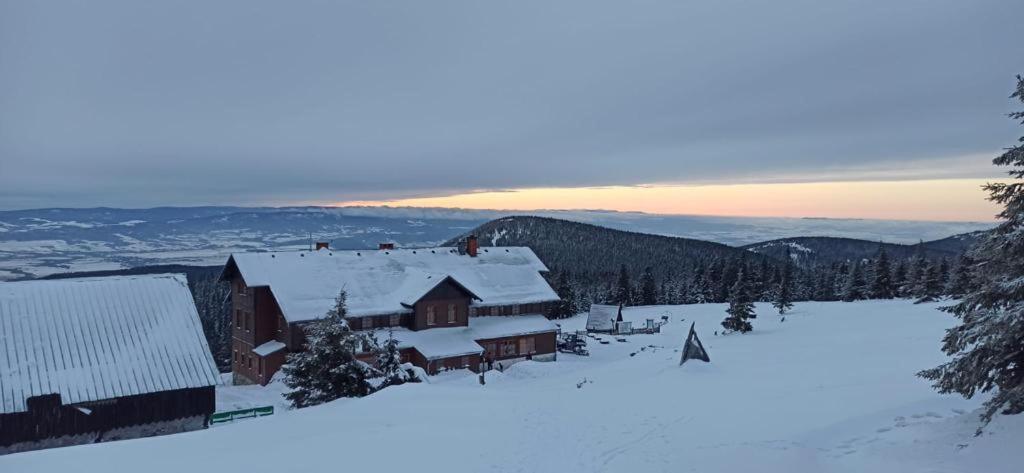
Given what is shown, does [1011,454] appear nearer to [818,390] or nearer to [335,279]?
[818,390]

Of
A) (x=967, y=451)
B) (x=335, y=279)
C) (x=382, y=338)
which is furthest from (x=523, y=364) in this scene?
(x=967, y=451)

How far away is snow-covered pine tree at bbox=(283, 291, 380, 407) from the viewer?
71.3 ft

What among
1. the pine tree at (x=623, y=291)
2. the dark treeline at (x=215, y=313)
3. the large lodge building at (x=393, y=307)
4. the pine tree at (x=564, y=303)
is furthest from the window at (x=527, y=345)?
the pine tree at (x=623, y=291)

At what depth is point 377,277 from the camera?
1624 inches

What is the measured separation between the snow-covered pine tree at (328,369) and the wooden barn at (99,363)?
5.11m

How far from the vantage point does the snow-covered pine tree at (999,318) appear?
983 cm

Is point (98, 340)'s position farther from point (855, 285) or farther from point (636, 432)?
point (855, 285)

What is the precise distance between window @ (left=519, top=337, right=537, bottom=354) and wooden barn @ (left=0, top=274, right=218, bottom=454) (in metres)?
23.6

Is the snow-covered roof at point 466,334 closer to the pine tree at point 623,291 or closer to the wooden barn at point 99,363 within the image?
the wooden barn at point 99,363

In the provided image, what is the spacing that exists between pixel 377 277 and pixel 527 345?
12.9 metres

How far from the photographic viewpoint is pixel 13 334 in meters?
22.2

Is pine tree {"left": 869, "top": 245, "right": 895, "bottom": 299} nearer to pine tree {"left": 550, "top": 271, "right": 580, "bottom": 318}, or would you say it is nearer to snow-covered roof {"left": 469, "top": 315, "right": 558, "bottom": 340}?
pine tree {"left": 550, "top": 271, "right": 580, "bottom": 318}

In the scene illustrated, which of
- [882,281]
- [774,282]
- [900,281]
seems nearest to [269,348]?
[882,281]

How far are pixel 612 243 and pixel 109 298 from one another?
182 m
